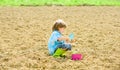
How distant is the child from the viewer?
8.67m

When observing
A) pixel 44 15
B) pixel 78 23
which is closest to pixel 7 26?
pixel 78 23

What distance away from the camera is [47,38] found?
11.6 m

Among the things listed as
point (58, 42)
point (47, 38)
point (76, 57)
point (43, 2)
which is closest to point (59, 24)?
point (58, 42)

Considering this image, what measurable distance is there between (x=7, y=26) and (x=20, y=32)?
135 cm

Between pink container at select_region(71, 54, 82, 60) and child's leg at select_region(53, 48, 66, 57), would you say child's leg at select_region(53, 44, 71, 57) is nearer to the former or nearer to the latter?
child's leg at select_region(53, 48, 66, 57)

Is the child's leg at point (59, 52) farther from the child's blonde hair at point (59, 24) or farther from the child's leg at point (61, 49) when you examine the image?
the child's blonde hair at point (59, 24)

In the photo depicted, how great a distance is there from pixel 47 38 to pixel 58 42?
285 cm

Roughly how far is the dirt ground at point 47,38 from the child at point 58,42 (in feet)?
0.66

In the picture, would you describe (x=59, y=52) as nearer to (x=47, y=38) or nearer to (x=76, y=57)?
(x=76, y=57)

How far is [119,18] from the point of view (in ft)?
57.4

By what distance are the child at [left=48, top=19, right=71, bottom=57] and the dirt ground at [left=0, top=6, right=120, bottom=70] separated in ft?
0.66

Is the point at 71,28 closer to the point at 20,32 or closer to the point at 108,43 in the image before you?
the point at 20,32

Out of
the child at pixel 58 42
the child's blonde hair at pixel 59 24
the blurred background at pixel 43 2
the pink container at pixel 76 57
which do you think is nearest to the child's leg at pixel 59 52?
the child at pixel 58 42

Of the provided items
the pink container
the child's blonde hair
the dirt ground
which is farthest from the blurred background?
the pink container
